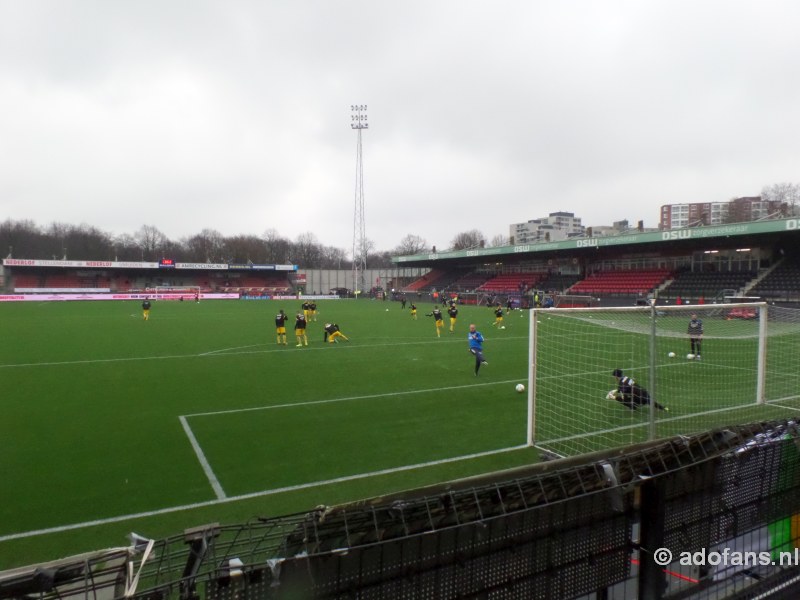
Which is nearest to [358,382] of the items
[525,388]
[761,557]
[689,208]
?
[525,388]

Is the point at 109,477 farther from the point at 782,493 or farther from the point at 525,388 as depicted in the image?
the point at 525,388

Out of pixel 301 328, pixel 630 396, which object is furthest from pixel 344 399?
pixel 301 328

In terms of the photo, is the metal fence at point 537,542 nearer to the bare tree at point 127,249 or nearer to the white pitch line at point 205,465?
the white pitch line at point 205,465

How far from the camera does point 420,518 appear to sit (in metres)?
2.75

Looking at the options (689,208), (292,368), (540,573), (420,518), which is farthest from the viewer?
(689,208)

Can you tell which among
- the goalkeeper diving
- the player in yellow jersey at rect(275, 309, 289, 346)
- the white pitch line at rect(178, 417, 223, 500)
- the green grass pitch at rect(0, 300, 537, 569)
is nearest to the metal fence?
the green grass pitch at rect(0, 300, 537, 569)

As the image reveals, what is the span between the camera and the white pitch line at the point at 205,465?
6754mm

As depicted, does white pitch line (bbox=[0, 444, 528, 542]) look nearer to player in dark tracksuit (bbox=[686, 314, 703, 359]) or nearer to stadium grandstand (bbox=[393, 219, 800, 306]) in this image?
player in dark tracksuit (bbox=[686, 314, 703, 359])

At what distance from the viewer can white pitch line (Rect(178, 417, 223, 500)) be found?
675 centimetres

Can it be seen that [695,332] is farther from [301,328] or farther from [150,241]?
[150,241]

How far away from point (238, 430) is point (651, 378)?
7.07 m

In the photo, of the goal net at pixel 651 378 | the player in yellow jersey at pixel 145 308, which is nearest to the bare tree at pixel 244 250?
the player in yellow jersey at pixel 145 308

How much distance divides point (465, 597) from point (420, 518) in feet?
1.64

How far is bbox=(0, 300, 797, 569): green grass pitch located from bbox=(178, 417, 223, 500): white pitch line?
0.13 feet
